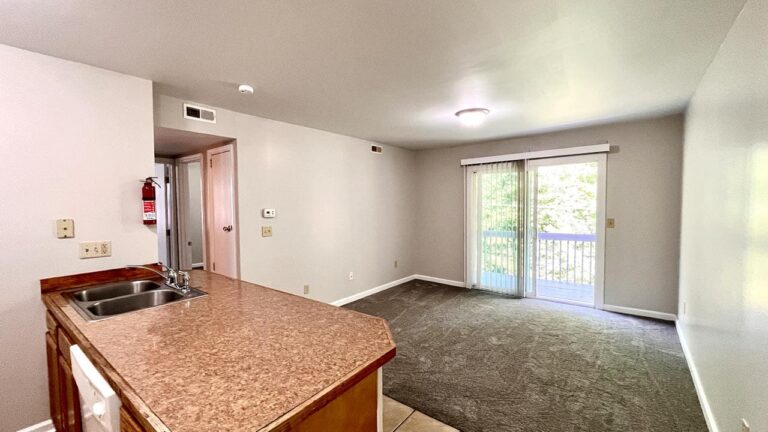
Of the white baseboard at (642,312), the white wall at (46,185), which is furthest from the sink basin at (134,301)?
the white baseboard at (642,312)

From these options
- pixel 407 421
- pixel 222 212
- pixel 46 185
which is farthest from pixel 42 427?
pixel 407 421

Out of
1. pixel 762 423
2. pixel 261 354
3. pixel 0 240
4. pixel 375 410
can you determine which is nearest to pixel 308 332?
pixel 261 354

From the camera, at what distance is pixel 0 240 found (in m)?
1.86

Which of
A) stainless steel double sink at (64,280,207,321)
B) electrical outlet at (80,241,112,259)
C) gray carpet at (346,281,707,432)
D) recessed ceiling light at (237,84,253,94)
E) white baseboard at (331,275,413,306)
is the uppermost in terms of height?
recessed ceiling light at (237,84,253,94)

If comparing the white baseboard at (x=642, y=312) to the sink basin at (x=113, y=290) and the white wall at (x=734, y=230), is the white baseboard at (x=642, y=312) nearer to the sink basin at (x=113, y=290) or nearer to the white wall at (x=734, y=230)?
the white wall at (x=734, y=230)

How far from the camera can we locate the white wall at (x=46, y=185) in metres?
1.89

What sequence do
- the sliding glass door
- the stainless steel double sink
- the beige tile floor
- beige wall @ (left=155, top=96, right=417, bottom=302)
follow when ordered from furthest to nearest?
1. the sliding glass door
2. beige wall @ (left=155, top=96, right=417, bottom=302)
3. the beige tile floor
4. the stainless steel double sink

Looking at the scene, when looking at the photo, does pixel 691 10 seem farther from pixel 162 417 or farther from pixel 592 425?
pixel 162 417

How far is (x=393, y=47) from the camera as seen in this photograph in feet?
6.36

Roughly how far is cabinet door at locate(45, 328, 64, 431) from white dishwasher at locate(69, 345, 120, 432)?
40.2 inches

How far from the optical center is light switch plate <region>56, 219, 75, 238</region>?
2.04 meters

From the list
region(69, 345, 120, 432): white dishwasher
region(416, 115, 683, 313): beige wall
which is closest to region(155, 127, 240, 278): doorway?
region(69, 345, 120, 432): white dishwasher

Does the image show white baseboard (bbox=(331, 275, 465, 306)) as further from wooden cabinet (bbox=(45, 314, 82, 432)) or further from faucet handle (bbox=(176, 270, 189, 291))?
wooden cabinet (bbox=(45, 314, 82, 432))

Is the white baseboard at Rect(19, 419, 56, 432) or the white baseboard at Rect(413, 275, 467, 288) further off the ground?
the white baseboard at Rect(413, 275, 467, 288)
